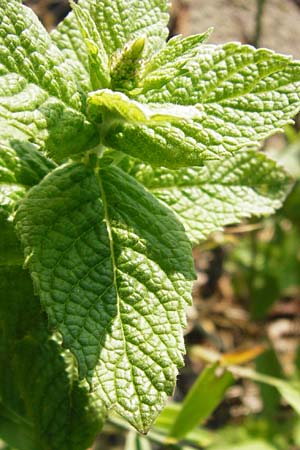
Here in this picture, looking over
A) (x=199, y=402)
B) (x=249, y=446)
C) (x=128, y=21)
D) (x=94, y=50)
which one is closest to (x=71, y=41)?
(x=128, y=21)

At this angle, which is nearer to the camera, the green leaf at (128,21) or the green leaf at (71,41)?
the green leaf at (128,21)

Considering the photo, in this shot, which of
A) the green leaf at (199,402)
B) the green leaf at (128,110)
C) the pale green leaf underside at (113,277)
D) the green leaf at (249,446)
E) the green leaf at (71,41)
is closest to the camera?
the green leaf at (128,110)

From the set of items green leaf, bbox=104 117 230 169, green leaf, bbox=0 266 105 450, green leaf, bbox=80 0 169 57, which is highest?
green leaf, bbox=80 0 169 57

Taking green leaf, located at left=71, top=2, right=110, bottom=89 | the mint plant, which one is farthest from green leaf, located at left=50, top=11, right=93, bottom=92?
green leaf, located at left=71, top=2, right=110, bottom=89

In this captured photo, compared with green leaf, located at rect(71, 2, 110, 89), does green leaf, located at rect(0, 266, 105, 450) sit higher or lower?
A: lower

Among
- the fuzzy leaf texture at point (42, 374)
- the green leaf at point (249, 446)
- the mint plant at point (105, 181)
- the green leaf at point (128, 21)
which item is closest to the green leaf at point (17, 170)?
the mint plant at point (105, 181)

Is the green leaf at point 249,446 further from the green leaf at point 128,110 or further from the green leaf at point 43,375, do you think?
the green leaf at point 128,110

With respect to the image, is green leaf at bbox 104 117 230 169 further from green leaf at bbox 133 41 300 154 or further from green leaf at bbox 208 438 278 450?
green leaf at bbox 208 438 278 450
